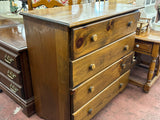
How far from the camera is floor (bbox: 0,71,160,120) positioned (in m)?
1.59

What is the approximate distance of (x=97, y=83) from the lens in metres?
1.35

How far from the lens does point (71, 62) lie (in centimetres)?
103

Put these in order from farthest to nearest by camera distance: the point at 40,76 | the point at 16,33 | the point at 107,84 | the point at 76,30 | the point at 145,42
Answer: the point at 145,42 → the point at 16,33 → the point at 107,84 → the point at 40,76 → the point at 76,30

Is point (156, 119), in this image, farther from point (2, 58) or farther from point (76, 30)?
point (2, 58)

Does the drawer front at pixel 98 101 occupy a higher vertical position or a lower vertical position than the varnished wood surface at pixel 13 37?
lower

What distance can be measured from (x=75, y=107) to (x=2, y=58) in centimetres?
86

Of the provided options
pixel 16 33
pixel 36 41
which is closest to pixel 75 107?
pixel 36 41

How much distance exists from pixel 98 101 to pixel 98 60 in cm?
42

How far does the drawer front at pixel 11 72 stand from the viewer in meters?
1.43

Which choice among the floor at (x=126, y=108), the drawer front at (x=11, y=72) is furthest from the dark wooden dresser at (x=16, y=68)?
the floor at (x=126, y=108)

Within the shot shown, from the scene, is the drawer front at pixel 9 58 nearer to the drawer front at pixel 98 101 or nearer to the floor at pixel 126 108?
the floor at pixel 126 108

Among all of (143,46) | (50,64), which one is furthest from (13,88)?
(143,46)

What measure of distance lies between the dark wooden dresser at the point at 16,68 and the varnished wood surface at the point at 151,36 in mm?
1206

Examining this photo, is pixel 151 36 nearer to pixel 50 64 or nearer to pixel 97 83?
pixel 97 83
